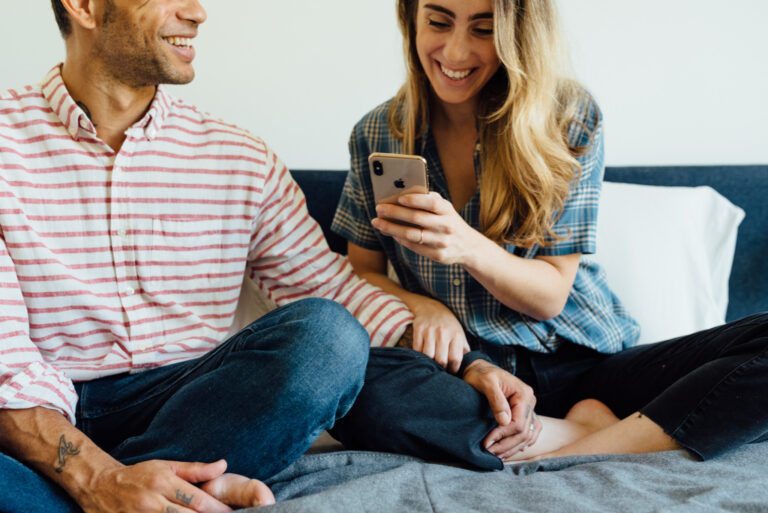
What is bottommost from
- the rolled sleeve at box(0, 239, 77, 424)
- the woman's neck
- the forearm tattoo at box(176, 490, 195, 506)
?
the forearm tattoo at box(176, 490, 195, 506)

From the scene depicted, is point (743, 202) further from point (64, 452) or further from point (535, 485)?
point (64, 452)

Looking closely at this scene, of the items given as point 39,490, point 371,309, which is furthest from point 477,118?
point 39,490

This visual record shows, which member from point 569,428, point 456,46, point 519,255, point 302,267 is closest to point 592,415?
point 569,428

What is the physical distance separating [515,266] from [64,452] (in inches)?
29.9

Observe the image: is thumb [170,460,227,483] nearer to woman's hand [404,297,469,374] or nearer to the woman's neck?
woman's hand [404,297,469,374]

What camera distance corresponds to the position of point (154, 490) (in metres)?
0.89

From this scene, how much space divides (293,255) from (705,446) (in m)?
0.77

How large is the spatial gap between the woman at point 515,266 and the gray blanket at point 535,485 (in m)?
0.06

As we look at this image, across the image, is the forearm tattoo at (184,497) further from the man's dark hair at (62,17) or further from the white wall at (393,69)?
the white wall at (393,69)

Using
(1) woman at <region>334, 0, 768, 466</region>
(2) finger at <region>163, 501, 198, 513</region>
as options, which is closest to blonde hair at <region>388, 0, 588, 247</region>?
(1) woman at <region>334, 0, 768, 466</region>

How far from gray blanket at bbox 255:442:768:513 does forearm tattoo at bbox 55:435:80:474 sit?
28 cm

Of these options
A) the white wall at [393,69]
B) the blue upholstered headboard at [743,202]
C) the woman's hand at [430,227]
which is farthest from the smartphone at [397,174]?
the blue upholstered headboard at [743,202]

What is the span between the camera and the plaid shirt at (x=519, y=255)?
51.8 inches

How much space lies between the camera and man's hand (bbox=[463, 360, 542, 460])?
44.3 inches
